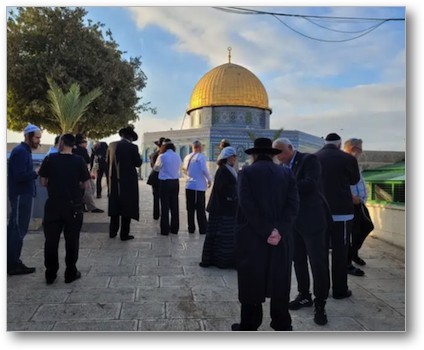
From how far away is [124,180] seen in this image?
5.99 m

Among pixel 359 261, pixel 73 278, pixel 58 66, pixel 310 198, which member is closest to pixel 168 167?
pixel 73 278

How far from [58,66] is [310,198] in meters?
14.2

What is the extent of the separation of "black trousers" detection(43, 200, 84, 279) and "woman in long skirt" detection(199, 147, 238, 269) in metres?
1.58

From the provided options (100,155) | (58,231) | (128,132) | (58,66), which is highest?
(58,66)

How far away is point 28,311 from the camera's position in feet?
10.8

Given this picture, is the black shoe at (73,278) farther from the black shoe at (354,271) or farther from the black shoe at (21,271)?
the black shoe at (354,271)

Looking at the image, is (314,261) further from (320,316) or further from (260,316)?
(260,316)

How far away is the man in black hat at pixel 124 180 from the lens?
5.96m

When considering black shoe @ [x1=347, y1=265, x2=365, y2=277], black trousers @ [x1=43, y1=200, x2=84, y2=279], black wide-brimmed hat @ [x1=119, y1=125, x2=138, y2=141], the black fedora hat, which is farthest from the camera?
black wide-brimmed hat @ [x1=119, y1=125, x2=138, y2=141]

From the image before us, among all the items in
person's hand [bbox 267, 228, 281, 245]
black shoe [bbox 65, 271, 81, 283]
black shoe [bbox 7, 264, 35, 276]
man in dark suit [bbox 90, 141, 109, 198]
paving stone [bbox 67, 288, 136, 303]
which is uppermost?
man in dark suit [bbox 90, 141, 109, 198]

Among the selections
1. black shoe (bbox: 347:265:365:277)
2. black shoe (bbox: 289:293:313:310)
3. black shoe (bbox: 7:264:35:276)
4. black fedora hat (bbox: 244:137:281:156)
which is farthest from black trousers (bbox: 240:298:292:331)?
black shoe (bbox: 7:264:35:276)

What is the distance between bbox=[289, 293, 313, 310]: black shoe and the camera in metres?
3.54

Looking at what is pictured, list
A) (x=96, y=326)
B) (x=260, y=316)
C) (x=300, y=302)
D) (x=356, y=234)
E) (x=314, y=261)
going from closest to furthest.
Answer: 1. (x=260, y=316)
2. (x=96, y=326)
3. (x=314, y=261)
4. (x=300, y=302)
5. (x=356, y=234)

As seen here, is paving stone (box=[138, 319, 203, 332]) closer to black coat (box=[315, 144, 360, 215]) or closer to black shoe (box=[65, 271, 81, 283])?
black shoe (box=[65, 271, 81, 283])
